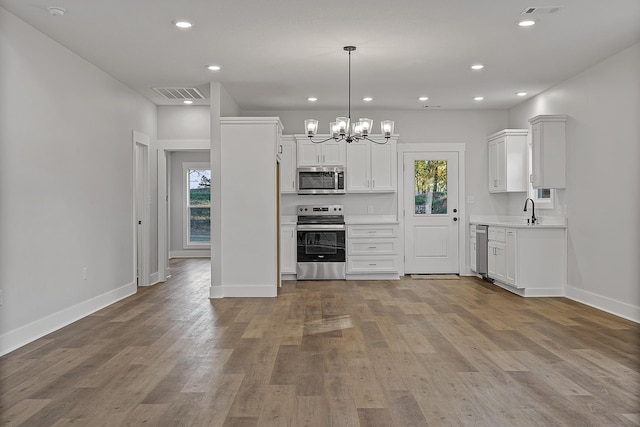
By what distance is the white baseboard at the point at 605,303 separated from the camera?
5.02 meters

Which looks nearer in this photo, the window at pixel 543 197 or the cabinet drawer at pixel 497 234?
the window at pixel 543 197

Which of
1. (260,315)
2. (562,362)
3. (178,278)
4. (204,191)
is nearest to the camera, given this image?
(562,362)

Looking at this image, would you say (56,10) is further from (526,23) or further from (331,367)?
(526,23)

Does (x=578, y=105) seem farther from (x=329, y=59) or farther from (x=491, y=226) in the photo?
(x=329, y=59)

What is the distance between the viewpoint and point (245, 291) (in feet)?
21.3

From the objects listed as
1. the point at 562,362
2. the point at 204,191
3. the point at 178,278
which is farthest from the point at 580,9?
the point at 204,191

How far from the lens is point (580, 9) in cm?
412

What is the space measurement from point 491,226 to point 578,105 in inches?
77.9

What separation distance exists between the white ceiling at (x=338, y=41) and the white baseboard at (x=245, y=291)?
8.36ft

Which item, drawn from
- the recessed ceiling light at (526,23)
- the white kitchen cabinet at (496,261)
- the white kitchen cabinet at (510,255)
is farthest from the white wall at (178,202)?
the recessed ceiling light at (526,23)

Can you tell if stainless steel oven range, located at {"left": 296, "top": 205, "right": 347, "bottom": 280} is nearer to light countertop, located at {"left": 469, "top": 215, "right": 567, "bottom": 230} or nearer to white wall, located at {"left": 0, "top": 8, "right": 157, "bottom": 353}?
light countertop, located at {"left": 469, "top": 215, "right": 567, "bottom": 230}

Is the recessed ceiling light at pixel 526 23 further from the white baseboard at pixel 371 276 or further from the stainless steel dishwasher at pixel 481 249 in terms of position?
the white baseboard at pixel 371 276

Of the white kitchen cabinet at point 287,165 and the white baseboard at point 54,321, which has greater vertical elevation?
the white kitchen cabinet at point 287,165

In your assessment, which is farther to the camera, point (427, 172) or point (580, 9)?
point (427, 172)
